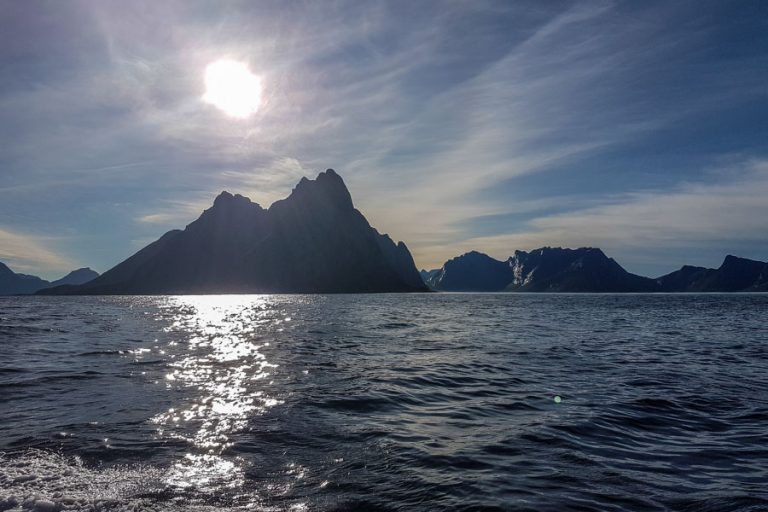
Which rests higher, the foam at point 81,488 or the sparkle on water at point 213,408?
the foam at point 81,488

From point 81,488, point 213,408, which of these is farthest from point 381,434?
point 81,488

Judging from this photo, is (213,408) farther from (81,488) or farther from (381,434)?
(81,488)

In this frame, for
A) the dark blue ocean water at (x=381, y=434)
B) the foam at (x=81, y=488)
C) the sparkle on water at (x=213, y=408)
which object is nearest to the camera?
the foam at (x=81, y=488)

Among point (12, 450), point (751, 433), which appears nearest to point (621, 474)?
point (751, 433)

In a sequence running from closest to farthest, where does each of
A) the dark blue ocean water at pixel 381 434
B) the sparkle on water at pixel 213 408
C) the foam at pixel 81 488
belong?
the foam at pixel 81 488
the dark blue ocean water at pixel 381 434
the sparkle on water at pixel 213 408

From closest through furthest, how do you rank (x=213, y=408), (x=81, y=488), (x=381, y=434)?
(x=81, y=488)
(x=381, y=434)
(x=213, y=408)

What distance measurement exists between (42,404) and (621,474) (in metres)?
17.3

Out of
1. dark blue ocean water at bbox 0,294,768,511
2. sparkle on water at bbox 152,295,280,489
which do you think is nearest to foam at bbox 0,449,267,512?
dark blue ocean water at bbox 0,294,768,511

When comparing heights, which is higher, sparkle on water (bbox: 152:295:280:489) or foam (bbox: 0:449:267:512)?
foam (bbox: 0:449:267:512)

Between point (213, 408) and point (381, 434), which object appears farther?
point (213, 408)

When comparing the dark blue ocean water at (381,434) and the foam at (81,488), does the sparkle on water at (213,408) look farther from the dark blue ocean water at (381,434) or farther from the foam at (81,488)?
the foam at (81,488)

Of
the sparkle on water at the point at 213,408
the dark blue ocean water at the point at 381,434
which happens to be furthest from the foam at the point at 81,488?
the sparkle on water at the point at 213,408

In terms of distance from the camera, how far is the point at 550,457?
1026 centimetres

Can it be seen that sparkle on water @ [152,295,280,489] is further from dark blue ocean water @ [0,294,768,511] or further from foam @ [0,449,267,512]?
foam @ [0,449,267,512]
